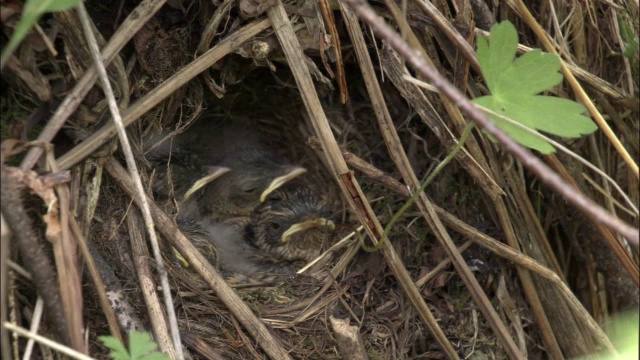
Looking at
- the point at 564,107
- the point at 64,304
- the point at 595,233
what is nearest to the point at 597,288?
the point at 595,233

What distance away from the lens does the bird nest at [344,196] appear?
1668 millimetres

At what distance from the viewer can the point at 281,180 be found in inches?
122

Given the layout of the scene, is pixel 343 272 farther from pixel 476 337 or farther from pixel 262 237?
pixel 262 237

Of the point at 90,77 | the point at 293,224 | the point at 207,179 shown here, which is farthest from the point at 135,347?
the point at 293,224

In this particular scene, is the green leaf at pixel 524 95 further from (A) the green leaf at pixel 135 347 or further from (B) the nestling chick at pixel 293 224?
(B) the nestling chick at pixel 293 224

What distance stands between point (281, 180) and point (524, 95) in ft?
5.41

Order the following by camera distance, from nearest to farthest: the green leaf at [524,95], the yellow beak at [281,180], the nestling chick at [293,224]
Result: the green leaf at [524,95] → the nestling chick at [293,224] → the yellow beak at [281,180]

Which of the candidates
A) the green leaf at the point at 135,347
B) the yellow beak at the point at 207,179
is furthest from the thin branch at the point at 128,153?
the yellow beak at the point at 207,179

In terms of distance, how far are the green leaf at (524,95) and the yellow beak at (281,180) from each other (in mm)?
1591

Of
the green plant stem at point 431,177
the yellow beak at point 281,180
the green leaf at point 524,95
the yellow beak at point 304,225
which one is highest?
the green leaf at point 524,95

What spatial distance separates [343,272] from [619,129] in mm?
1016

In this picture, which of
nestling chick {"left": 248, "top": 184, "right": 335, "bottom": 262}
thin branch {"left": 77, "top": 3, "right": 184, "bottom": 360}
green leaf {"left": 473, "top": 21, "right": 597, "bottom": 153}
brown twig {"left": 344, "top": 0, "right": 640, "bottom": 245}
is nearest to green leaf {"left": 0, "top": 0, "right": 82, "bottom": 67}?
thin branch {"left": 77, "top": 3, "right": 184, "bottom": 360}

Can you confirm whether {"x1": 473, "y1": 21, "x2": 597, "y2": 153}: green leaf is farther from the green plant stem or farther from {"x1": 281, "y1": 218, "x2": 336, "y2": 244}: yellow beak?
{"x1": 281, "y1": 218, "x2": 336, "y2": 244}: yellow beak

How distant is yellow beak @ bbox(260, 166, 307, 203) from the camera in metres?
3.10
